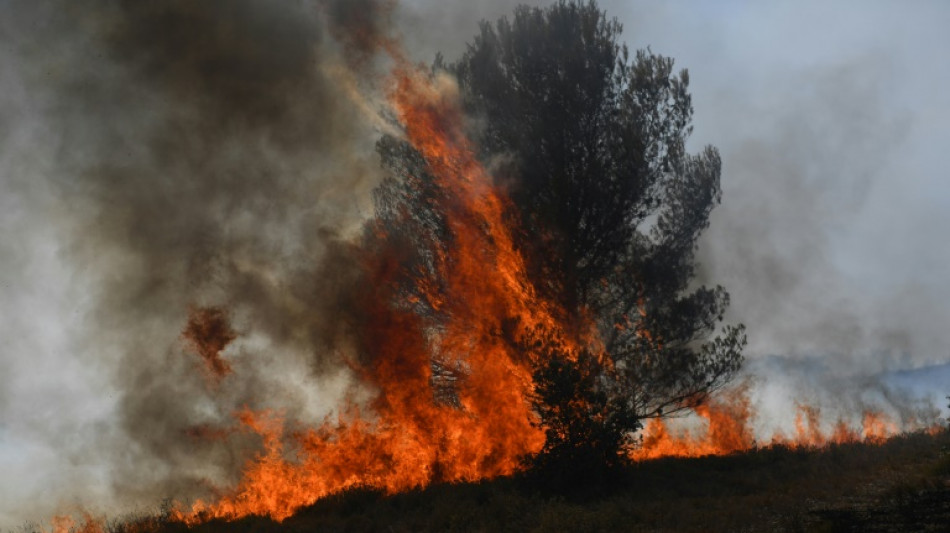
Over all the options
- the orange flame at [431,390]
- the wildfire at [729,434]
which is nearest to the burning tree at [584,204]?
the orange flame at [431,390]

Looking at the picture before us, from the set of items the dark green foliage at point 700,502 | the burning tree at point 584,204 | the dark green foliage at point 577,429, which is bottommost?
the dark green foliage at point 700,502

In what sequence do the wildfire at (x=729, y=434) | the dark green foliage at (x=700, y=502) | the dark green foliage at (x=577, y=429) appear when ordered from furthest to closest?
the wildfire at (x=729, y=434)
the dark green foliage at (x=577, y=429)
the dark green foliage at (x=700, y=502)

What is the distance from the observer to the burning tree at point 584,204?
708 inches

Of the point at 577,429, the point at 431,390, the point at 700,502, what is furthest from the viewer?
the point at 431,390

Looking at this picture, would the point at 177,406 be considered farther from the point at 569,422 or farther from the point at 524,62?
the point at 524,62

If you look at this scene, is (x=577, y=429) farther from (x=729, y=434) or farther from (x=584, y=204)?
(x=729, y=434)

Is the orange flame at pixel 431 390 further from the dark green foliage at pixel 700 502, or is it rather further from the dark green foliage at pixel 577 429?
the dark green foliage at pixel 700 502

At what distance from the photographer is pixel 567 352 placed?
16.6 m

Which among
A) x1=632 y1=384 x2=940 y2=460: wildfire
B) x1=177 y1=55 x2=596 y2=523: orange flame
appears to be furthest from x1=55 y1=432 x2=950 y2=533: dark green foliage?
x1=632 y1=384 x2=940 y2=460: wildfire

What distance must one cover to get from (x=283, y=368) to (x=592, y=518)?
11628mm

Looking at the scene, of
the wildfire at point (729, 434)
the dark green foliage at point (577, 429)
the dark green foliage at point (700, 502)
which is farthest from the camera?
the wildfire at point (729, 434)

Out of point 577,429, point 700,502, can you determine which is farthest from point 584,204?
point 700,502

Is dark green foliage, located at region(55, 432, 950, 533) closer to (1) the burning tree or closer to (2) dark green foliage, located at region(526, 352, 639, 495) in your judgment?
(2) dark green foliage, located at region(526, 352, 639, 495)

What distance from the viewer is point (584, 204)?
1844 centimetres
